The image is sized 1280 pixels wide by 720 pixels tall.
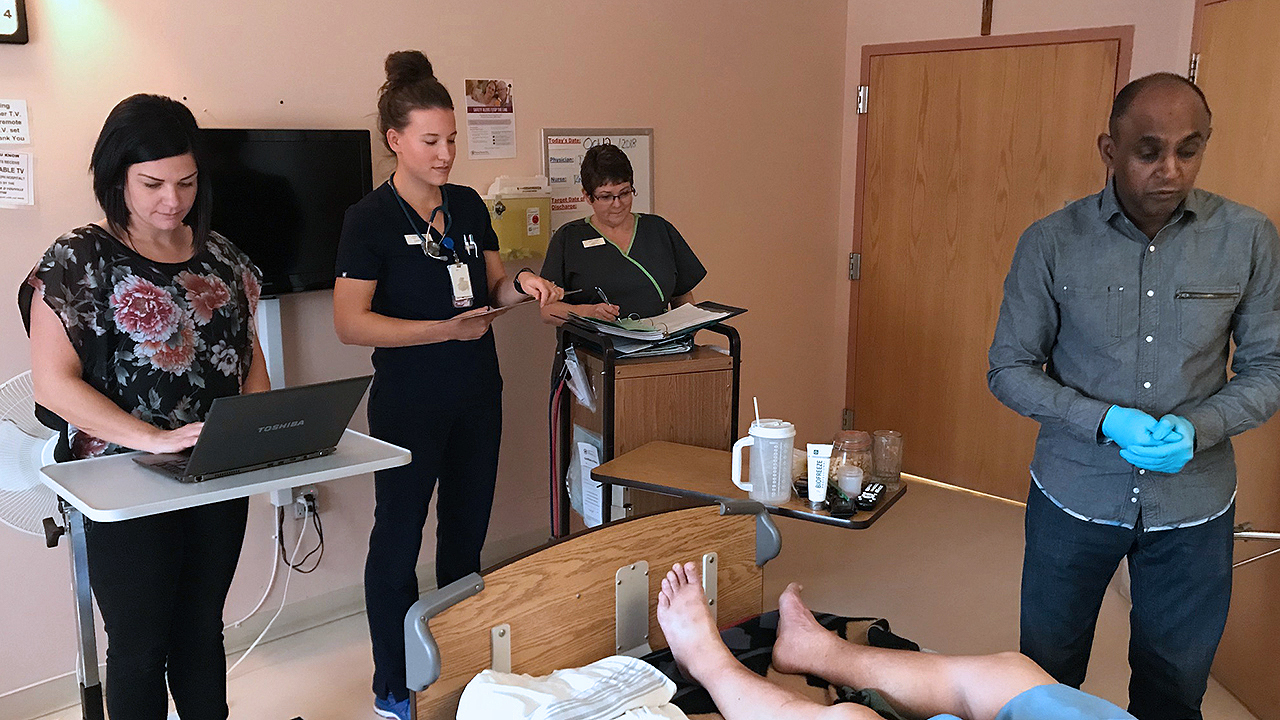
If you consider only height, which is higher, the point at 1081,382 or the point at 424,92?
the point at 424,92

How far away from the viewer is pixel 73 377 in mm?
1806

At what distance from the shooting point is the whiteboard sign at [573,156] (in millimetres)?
3438

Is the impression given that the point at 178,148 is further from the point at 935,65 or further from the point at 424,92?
the point at 935,65

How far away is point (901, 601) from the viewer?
11.0 ft

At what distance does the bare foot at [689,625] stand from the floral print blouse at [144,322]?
95 cm

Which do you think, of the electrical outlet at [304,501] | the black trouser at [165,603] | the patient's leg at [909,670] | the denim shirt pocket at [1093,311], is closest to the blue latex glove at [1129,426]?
the denim shirt pocket at [1093,311]

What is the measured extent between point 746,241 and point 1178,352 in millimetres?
2409

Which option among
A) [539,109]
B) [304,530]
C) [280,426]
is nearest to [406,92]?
[280,426]

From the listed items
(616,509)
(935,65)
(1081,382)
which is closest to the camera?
(1081,382)

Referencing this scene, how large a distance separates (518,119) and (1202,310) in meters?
2.16

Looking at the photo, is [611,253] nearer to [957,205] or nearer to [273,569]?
[273,569]

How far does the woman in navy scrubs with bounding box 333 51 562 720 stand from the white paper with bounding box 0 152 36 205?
2.55 ft

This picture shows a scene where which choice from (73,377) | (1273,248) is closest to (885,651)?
(1273,248)

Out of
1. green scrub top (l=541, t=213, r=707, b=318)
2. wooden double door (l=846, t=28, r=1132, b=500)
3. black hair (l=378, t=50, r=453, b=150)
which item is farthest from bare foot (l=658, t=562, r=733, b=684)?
wooden double door (l=846, t=28, r=1132, b=500)
